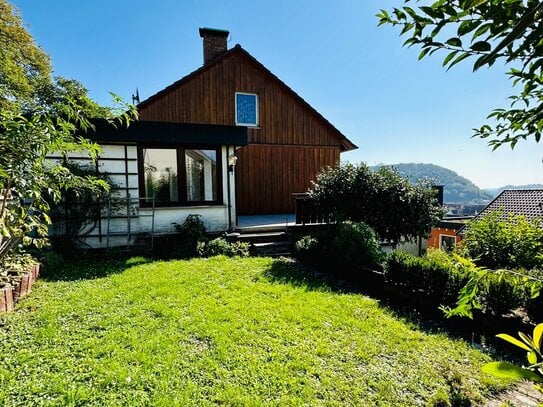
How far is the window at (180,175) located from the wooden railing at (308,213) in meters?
2.47

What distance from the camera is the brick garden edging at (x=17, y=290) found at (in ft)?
12.1

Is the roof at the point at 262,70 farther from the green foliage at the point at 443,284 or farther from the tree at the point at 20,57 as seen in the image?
the green foliage at the point at 443,284

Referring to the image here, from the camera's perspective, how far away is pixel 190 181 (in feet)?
27.5

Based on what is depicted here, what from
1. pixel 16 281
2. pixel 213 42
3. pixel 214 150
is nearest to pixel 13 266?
pixel 16 281

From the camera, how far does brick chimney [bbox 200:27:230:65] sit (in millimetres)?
12586

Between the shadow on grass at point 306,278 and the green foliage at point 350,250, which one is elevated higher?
the green foliage at point 350,250

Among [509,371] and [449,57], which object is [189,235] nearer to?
[449,57]

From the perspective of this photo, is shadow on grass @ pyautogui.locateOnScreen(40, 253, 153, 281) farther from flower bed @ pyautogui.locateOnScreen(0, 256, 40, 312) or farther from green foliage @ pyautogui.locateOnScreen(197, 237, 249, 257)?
green foliage @ pyautogui.locateOnScreen(197, 237, 249, 257)

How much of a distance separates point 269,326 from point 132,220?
5689 mm

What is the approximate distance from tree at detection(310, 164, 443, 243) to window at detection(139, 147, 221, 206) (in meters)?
3.53

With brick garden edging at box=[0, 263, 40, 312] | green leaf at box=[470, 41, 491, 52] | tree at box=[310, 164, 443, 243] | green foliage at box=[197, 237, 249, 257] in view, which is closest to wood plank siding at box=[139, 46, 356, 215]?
green foliage at box=[197, 237, 249, 257]

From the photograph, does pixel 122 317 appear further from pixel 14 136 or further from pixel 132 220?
pixel 132 220

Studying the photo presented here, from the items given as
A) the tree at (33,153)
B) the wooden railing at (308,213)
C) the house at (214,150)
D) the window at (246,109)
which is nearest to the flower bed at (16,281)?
the tree at (33,153)

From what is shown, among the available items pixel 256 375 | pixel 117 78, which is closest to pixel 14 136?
pixel 256 375
